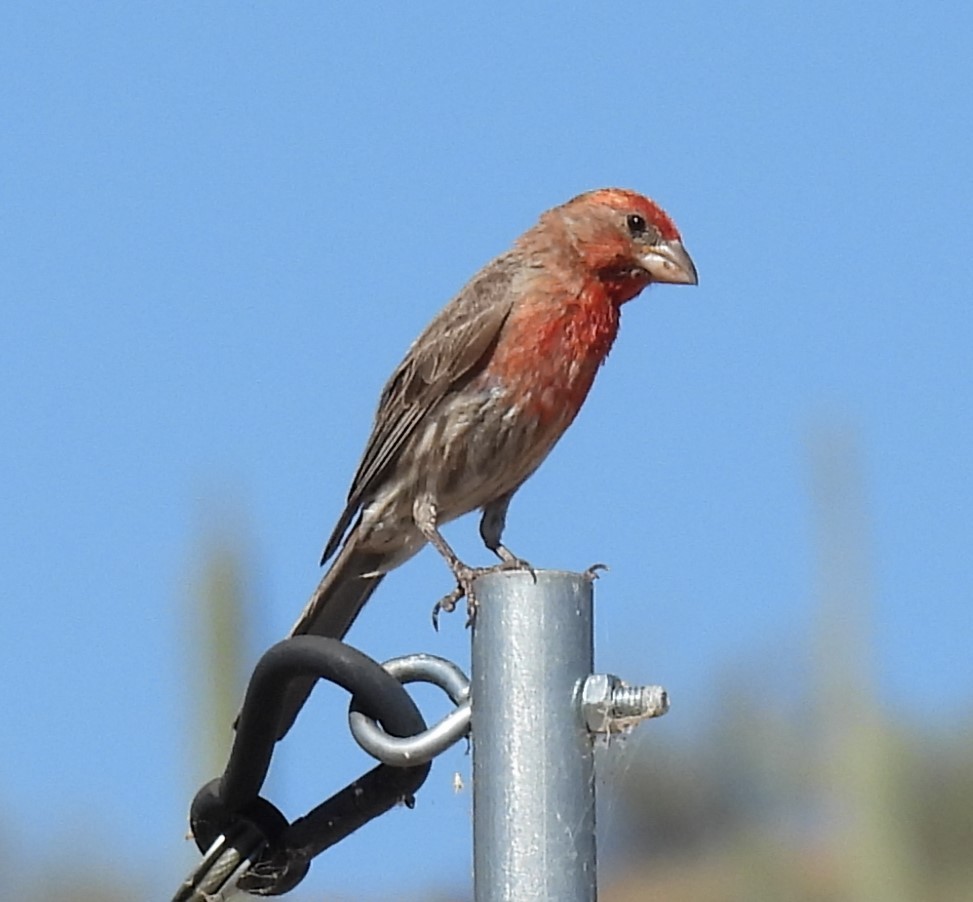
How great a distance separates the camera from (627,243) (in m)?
6.81

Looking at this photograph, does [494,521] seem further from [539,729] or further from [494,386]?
[539,729]

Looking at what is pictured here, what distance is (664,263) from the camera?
679 centimetres

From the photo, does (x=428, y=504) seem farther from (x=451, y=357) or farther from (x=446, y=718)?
(x=446, y=718)

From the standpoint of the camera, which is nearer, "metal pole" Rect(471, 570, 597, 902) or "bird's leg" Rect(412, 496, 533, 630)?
"metal pole" Rect(471, 570, 597, 902)

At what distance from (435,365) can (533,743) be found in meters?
3.20

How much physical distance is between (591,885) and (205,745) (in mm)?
3577

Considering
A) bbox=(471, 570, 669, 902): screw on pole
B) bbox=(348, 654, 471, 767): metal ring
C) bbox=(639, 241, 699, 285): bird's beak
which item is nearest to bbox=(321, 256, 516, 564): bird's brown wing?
bbox=(639, 241, 699, 285): bird's beak

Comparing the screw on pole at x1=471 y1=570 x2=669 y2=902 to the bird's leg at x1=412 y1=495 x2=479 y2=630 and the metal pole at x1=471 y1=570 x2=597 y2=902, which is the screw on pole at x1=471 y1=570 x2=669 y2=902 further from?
the bird's leg at x1=412 y1=495 x2=479 y2=630

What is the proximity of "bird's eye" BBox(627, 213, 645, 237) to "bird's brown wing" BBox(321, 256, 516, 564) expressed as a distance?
0.36 metres

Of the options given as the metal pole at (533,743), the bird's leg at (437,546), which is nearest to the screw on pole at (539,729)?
the metal pole at (533,743)

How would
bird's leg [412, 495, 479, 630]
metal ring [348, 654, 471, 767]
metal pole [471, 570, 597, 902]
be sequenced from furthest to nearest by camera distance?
1. bird's leg [412, 495, 479, 630]
2. metal ring [348, 654, 471, 767]
3. metal pole [471, 570, 597, 902]

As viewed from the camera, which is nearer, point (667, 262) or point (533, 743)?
point (533, 743)

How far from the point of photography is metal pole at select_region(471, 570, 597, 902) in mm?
3576

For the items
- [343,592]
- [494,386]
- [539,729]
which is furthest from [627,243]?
[539,729]
